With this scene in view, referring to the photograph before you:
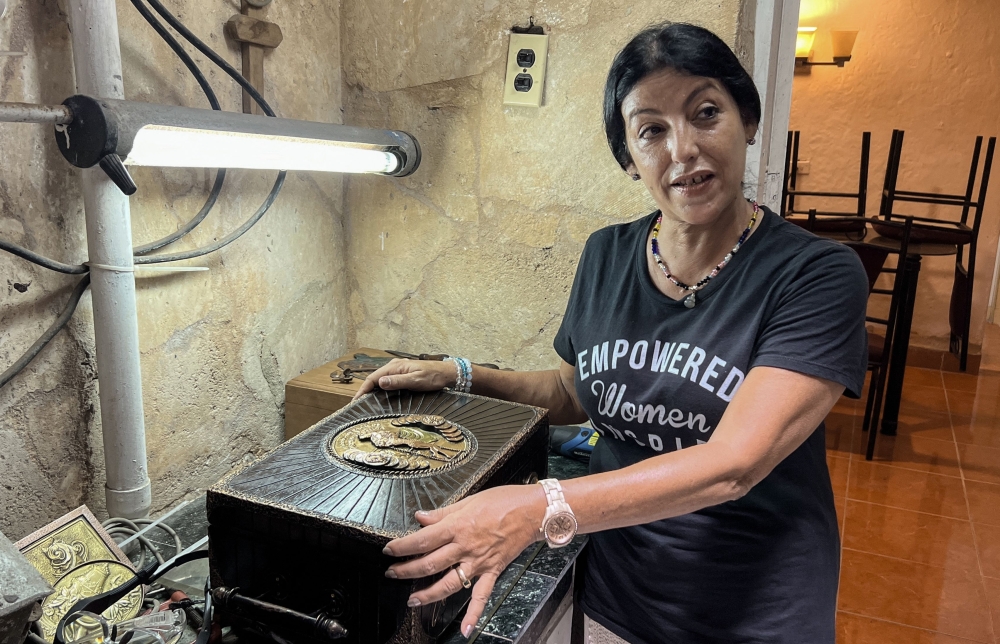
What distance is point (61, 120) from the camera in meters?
0.95

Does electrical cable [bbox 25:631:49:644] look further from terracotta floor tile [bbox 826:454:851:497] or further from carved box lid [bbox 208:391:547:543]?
terracotta floor tile [bbox 826:454:851:497]

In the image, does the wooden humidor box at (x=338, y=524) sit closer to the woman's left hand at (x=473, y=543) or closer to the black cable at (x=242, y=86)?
the woman's left hand at (x=473, y=543)

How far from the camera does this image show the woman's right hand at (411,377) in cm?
126

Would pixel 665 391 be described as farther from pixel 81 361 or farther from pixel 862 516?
pixel 862 516

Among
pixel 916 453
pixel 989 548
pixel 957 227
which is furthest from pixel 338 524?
pixel 957 227

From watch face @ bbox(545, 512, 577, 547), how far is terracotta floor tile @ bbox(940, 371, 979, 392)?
4.38 metres

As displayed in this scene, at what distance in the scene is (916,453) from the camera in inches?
138

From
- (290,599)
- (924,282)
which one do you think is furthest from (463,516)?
(924,282)

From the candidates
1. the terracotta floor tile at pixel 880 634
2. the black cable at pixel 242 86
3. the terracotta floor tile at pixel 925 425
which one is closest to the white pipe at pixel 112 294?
the black cable at pixel 242 86

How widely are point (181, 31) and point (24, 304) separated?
0.51 m

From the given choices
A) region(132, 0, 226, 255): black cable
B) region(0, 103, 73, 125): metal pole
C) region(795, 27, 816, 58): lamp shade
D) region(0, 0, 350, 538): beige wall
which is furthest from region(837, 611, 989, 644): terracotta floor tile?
region(795, 27, 816, 58): lamp shade

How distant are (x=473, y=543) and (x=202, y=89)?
3.34 ft

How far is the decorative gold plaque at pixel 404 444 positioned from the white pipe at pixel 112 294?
1.24ft

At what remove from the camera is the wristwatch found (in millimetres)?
830
